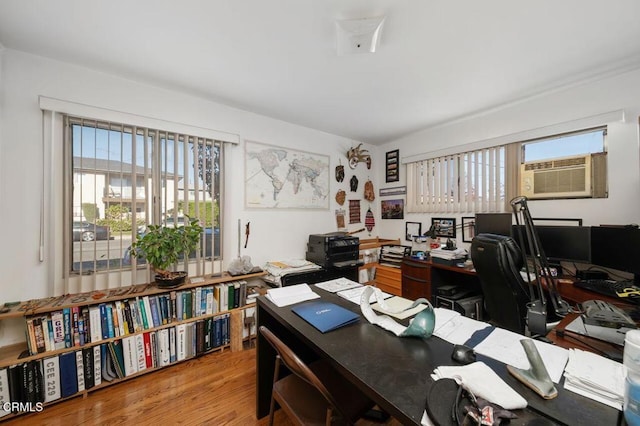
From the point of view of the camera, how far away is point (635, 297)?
157 cm

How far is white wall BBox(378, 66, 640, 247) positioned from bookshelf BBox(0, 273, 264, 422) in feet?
10.6

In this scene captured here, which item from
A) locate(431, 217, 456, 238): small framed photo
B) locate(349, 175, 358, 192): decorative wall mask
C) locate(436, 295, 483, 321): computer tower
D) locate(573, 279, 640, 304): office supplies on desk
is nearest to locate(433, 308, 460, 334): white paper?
locate(573, 279, 640, 304): office supplies on desk

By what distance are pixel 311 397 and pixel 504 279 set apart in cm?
134

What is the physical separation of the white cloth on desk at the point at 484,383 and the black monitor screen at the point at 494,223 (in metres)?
2.15

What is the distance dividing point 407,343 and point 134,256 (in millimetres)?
2284

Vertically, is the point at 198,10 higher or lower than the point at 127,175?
higher

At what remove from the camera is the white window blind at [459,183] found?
2734mm

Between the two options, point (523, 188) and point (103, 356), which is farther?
point (523, 188)

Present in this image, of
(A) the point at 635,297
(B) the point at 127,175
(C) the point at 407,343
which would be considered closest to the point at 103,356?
(B) the point at 127,175

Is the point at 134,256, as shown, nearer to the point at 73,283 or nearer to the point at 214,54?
the point at 73,283

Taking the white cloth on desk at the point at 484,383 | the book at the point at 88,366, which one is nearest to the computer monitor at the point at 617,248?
the white cloth on desk at the point at 484,383

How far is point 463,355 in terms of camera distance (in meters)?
0.84

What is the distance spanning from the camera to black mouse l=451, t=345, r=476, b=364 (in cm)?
83

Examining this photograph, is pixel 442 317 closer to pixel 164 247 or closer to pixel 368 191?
pixel 164 247
